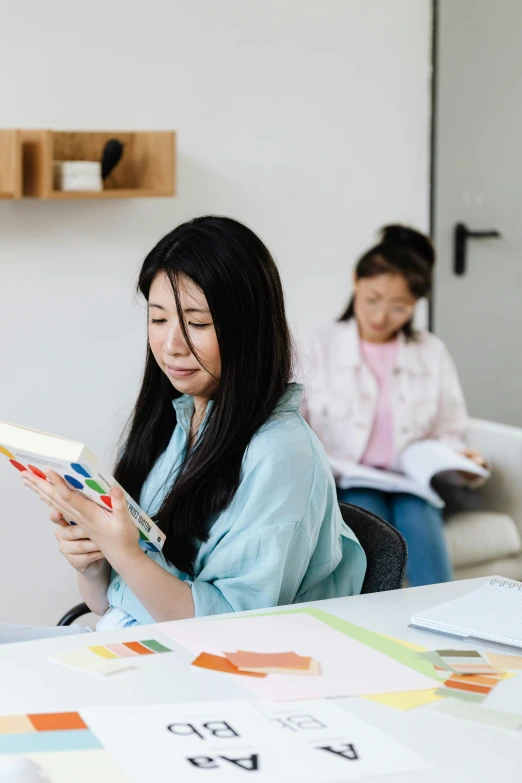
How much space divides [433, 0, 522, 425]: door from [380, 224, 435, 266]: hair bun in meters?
0.48

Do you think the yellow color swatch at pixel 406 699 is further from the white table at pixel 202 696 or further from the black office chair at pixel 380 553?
the black office chair at pixel 380 553

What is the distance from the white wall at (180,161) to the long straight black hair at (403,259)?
234 millimetres

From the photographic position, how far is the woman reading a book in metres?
1.36

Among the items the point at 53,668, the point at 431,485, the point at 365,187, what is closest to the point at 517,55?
the point at 365,187

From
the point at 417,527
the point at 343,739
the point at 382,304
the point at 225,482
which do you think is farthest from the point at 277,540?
the point at 382,304

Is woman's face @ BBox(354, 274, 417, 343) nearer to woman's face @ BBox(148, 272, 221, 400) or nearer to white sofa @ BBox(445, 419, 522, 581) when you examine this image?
white sofa @ BBox(445, 419, 522, 581)

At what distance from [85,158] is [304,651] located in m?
1.93

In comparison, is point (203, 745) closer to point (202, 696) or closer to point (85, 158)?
point (202, 696)

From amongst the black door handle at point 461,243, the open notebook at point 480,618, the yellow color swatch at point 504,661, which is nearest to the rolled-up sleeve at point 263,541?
the open notebook at point 480,618

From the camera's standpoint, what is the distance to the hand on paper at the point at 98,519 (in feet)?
4.34

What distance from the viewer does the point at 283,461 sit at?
4.58ft

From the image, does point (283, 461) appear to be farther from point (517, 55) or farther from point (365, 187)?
point (517, 55)

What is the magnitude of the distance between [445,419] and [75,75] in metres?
1.49

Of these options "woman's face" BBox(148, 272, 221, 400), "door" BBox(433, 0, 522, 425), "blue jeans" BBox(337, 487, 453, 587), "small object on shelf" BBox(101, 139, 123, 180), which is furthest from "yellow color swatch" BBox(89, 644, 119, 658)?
"door" BBox(433, 0, 522, 425)
